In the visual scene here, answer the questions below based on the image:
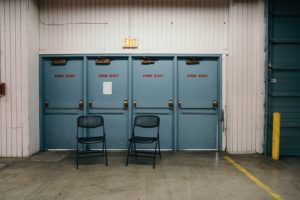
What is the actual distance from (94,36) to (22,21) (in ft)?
4.91

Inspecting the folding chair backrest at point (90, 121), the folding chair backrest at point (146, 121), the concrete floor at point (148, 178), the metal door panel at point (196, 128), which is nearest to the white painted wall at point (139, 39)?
the metal door panel at point (196, 128)

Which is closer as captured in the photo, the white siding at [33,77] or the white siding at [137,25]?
the white siding at [33,77]

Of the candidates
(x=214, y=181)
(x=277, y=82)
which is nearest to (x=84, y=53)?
(x=214, y=181)

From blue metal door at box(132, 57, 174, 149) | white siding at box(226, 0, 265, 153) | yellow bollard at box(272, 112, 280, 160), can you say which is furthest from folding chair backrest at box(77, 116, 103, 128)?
yellow bollard at box(272, 112, 280, 160)

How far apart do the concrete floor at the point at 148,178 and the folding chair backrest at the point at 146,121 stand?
0.73m

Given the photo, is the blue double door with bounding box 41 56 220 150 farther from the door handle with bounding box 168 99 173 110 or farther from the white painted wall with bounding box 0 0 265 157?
the white painted wall with bounding box 0 0 265 157

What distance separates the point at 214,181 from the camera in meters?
3.93

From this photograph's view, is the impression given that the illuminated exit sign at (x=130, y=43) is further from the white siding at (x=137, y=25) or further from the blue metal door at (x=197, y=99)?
the blue metal door at (x=197, y=99)

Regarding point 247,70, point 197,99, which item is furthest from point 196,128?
point 247,70

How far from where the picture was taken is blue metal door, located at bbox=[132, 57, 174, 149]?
5.78 metres

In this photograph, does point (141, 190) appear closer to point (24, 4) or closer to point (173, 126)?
point (173, 126)

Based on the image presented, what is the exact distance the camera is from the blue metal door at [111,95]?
580 centimetres

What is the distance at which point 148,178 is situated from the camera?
406 centimetres

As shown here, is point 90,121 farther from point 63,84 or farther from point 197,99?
point 197,99
